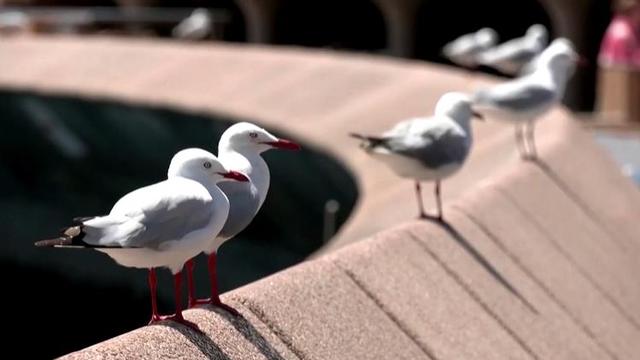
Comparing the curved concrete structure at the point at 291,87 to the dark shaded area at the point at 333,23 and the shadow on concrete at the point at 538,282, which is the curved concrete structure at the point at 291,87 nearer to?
the shadow on concrete at the point at 538,282

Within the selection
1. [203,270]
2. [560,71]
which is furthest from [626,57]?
[560,71]

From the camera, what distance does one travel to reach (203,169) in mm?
4617

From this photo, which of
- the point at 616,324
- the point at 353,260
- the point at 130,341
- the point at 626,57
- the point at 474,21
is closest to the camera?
the point at 130,341

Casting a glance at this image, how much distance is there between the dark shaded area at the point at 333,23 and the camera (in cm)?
3994

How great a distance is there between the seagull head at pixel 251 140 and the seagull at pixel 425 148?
1768 mm

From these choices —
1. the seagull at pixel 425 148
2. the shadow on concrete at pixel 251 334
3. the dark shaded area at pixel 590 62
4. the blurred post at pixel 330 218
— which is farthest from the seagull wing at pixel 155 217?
the dark shaded area at pixel 590 62

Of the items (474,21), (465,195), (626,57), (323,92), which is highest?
(465,195)

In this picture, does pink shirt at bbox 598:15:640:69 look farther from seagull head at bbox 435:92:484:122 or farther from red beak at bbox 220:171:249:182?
red beak at bbox 220:171:249:182

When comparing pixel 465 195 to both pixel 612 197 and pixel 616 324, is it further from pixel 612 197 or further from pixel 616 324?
pixel 612 197

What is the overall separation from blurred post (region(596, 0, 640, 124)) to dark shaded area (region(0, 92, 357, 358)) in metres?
6.76

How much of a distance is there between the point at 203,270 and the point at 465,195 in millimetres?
7212

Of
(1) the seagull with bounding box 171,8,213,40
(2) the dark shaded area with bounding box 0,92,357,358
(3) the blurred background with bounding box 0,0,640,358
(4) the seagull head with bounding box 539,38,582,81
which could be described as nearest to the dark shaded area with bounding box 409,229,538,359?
(4) the seagull head with bounding box 539,38,582,81

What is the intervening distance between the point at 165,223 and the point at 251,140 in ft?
2.31

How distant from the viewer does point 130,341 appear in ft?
14.0
